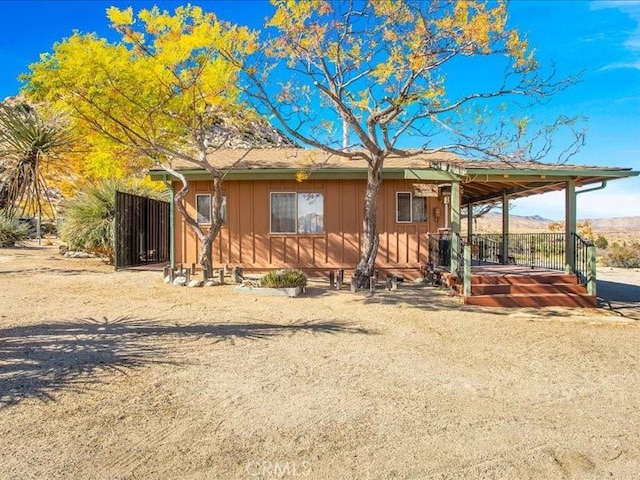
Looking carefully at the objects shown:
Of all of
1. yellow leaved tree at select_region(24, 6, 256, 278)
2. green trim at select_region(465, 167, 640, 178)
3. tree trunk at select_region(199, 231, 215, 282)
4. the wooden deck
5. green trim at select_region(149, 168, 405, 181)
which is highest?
yellow leaved tree at select_region(24, 6, 256, 278)

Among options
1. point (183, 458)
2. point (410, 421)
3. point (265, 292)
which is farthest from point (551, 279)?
point (183, 458)

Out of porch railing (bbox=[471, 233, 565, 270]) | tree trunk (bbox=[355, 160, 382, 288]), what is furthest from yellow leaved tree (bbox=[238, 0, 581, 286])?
porch railing (bbox=[471, 233, 565, 270])

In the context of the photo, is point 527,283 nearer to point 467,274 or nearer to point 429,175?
point 467,274

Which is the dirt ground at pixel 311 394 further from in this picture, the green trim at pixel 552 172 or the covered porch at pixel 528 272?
the green trim at pixel 552 172

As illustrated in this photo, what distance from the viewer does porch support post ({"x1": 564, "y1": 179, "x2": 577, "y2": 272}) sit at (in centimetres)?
973

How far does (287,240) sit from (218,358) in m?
7.31

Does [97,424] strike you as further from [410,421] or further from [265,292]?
[265,292]

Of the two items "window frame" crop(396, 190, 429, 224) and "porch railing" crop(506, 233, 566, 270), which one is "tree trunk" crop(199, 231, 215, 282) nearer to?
"window frame" crop(396, 190, 429, 224)

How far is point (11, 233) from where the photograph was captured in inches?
740

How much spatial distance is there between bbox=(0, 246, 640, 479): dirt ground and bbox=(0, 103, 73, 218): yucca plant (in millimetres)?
4533

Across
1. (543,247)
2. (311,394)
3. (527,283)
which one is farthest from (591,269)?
(311,394)

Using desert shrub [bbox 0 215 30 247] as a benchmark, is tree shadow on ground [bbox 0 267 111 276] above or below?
below

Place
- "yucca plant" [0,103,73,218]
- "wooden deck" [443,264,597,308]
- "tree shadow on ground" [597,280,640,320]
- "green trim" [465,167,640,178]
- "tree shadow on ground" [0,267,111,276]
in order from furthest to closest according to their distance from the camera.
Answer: "tree shadow on ground" [0,267,111,276]
"yucca plant" [0,103,73,218]
"green trim" [465,167,640,178]
"wooden deck" [443,264,597,308]
"tree shadow on ground" [597,280,640,320]

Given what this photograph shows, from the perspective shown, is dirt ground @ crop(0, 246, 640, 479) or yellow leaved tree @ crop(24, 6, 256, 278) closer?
dirt ground @ crop(0, 246, 640, 479)
